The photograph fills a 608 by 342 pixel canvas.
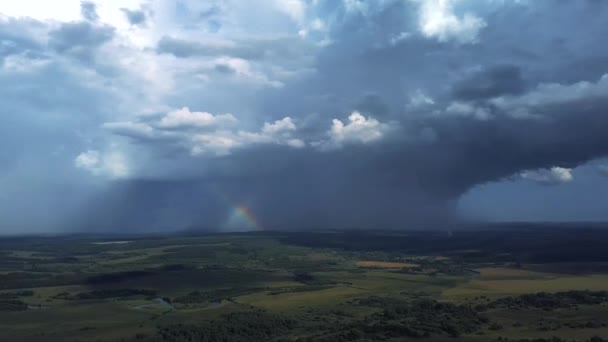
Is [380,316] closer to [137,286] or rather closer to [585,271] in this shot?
[137,286]

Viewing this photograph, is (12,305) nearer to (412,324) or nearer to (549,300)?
(412,324)

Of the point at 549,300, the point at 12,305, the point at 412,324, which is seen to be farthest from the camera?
the point at 12,305

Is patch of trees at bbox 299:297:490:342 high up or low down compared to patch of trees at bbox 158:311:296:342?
up

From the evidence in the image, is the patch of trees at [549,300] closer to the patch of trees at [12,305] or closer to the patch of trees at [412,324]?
the patch of trees at [412,324]

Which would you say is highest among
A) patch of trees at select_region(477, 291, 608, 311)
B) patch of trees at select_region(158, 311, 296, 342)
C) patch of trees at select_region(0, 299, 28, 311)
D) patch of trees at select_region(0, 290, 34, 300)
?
patch of trees at select_region(477, 291, 608, 311)

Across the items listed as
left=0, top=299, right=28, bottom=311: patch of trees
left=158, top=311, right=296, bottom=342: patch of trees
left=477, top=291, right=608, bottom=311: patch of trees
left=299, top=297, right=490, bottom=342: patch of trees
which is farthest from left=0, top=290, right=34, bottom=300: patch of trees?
left=477, top=291, right=608, bottom=311: patch of trees

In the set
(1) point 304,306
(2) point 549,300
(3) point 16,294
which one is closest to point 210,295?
(1) point 304,306

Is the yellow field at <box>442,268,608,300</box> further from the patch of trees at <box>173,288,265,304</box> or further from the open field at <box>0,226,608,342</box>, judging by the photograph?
the patch of trees at <box>173,288,265,304</box>
